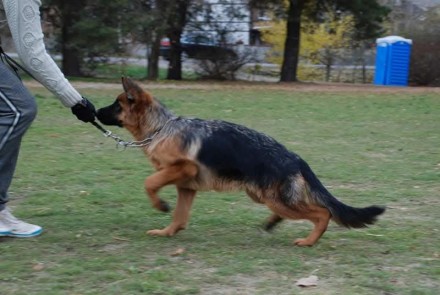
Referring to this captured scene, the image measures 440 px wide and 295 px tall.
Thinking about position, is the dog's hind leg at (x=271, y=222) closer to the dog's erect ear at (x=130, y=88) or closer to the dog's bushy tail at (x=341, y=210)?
the dog's bushy tail at (x=341, y=210)

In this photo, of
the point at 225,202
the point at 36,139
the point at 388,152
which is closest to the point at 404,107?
the point at 388,152

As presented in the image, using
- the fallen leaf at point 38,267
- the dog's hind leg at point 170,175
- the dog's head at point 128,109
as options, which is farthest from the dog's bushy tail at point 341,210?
the fallen leaf at point 38,267

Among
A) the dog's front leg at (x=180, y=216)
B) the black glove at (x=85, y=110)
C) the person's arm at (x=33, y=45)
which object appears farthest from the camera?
the dog's front leg at (x=180, y=216)

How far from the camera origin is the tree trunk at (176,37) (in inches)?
910

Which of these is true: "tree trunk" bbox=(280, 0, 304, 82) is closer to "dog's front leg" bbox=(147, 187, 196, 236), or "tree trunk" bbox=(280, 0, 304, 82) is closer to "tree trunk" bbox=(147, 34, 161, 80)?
"tree trunk" bbox=(147, 34, 161, 80)

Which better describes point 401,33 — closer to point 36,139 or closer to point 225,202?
point 36,139

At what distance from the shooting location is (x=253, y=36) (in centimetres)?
2611

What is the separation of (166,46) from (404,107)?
11105 millimetres

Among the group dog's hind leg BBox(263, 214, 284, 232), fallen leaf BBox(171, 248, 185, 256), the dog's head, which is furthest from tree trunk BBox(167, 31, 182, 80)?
fallen leaf BBox(171, 248, 185, 256)

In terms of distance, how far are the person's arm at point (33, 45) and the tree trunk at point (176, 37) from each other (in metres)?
18.0

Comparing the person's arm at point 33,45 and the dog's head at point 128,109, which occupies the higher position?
the person's arm at point 33,45

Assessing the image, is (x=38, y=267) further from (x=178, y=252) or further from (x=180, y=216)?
(x=180, y=216)

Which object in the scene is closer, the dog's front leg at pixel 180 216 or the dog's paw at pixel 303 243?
the dog's paw at pixel 303 243

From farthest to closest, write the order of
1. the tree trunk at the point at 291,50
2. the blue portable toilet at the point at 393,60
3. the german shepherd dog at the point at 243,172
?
1. the tree trunk at the point at 291,50
2. the blue portable toilet at the point at 393,60
3. the german shepherd dog at the point at 243,172
